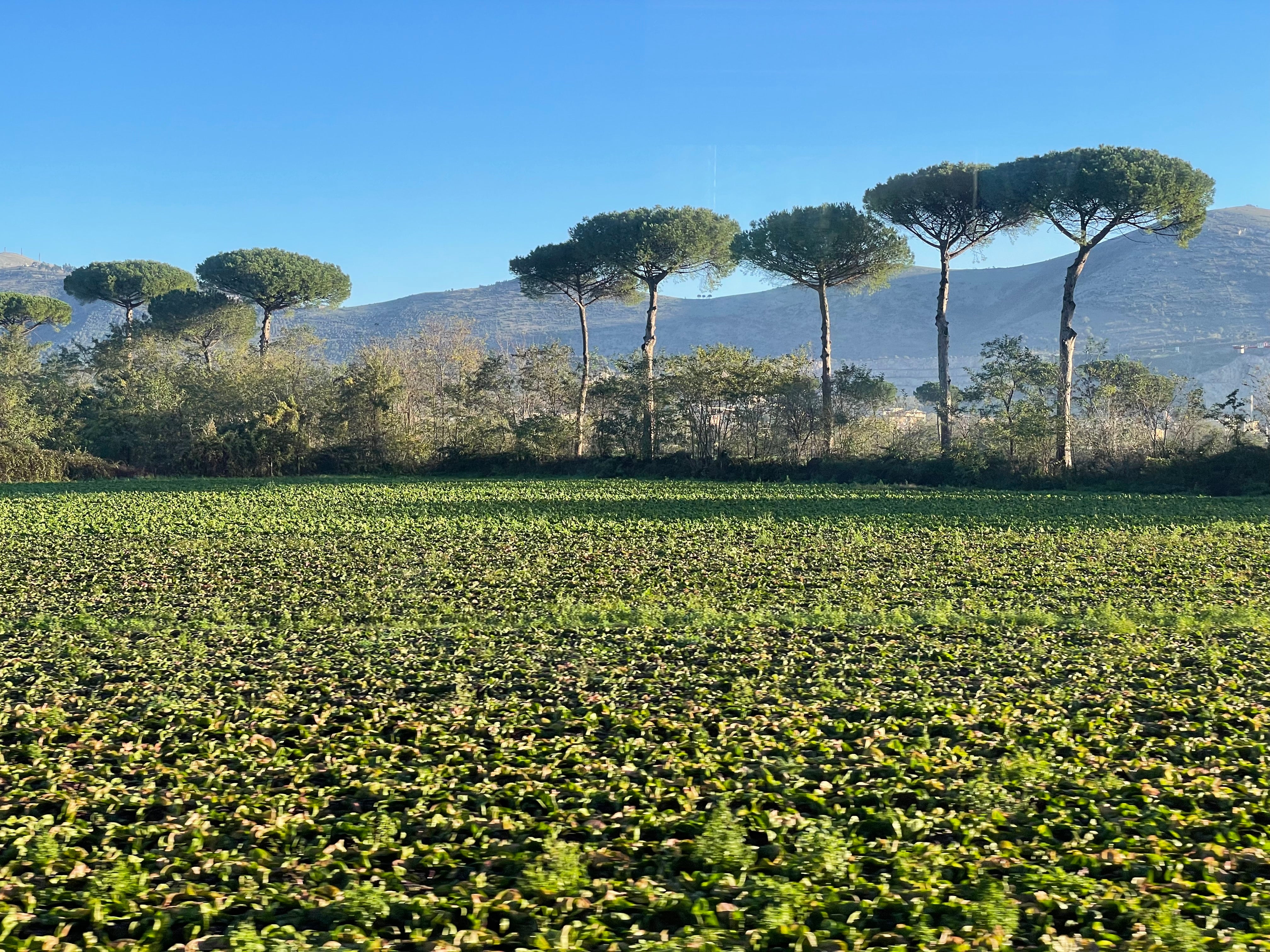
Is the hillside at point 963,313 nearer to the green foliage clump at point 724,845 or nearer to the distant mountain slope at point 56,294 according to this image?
the distant mountain slope at point 56,294

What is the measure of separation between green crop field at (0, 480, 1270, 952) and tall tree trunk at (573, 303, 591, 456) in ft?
69.4

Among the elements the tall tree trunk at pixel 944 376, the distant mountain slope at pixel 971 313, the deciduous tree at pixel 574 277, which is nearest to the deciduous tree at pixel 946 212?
the tall tree trunk at pixel 944 376

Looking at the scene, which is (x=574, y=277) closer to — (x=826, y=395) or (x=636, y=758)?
(x=826, y=395)

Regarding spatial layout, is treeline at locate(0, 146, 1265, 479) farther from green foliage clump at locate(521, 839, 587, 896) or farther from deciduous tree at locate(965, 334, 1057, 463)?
green foliage clump at locate(521, 839, 587, 896)

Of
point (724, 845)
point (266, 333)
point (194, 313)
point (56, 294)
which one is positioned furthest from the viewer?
point (56, 294)

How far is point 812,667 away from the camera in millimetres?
7078

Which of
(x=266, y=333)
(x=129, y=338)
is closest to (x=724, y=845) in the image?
(x=266, y=333)

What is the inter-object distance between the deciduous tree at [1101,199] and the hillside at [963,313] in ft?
163

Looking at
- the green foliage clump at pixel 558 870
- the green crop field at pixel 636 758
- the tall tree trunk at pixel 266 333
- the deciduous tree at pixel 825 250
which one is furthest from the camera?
the tall tree trunk at pixel 266 333

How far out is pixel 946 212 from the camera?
3045 centimetres

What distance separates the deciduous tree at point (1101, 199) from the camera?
25750 mm

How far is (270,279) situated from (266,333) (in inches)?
108

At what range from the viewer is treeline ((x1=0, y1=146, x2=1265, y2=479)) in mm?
26266

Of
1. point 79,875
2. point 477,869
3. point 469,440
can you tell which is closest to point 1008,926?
point 477,869
